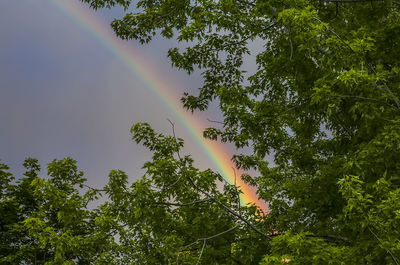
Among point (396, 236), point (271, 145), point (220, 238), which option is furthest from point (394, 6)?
point (220, 238)

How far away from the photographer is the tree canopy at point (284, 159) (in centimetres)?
469

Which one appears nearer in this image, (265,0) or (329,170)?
(329,170)

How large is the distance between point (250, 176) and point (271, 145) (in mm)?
4128

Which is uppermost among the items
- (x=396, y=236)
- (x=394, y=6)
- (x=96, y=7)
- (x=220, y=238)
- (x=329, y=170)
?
(x=96, y=7)

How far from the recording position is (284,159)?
27.8 ft

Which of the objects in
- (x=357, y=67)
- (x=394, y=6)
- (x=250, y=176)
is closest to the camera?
(x=357, y=67)

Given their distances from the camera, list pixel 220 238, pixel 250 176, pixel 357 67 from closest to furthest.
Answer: pixel 357 67, pixel 220 238, pixel 250 176

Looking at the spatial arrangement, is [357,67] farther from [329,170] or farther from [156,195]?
[156,195]

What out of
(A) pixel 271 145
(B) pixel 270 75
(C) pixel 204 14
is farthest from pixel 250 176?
(C) pixel 204 14

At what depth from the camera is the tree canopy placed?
185 inches

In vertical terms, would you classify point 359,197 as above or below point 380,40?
below

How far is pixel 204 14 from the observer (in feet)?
23.3

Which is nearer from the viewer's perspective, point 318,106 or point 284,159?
point 318,106

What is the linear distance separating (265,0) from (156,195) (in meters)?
4.70
